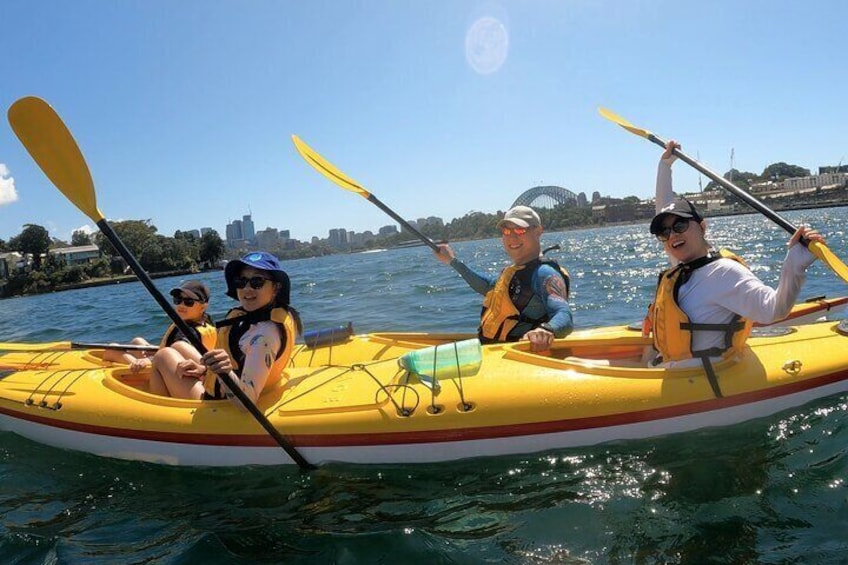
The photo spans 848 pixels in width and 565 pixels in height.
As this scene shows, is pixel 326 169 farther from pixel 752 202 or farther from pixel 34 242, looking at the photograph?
pixel 34 242

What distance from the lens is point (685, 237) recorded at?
339 cm

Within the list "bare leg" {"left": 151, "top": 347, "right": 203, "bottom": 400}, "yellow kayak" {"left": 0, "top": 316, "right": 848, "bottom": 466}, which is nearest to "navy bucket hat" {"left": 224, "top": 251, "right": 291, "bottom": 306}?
"yellow kayak" {"left": 0, "top": 316, "right": 848, "bottom": 466}

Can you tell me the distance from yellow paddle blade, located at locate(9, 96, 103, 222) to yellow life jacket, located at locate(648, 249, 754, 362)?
11.0ft

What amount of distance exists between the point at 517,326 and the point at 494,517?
6.12 feet

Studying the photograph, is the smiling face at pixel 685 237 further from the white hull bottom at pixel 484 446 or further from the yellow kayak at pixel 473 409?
the white hull bottom at pixel 484 446

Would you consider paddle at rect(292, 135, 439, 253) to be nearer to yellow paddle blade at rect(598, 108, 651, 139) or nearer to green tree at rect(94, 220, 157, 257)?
yellow paddle blade at rect(598, 108, 651, 139)

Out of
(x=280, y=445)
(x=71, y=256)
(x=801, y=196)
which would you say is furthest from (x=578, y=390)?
(x=801, y=196)

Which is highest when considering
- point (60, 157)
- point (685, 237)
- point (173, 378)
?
point (60, 157)

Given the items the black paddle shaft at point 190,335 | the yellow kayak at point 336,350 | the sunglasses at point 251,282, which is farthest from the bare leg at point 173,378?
the yellow kayak at point 336,350

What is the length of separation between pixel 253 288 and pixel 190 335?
524 mm

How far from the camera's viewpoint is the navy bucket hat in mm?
3426

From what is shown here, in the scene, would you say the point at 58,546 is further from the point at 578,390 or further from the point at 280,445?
the point at 578,390

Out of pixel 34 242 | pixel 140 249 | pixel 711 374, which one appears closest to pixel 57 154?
pixel 711 374

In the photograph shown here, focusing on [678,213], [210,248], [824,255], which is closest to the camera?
[824,255]
